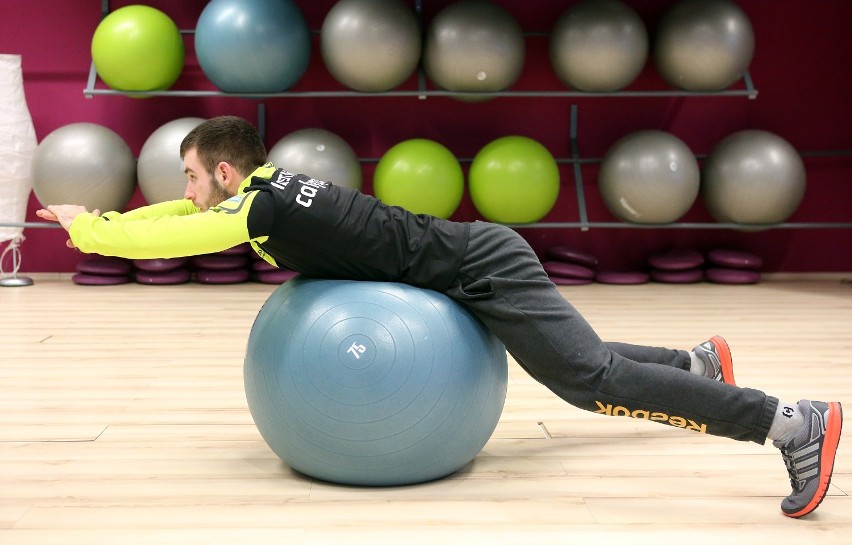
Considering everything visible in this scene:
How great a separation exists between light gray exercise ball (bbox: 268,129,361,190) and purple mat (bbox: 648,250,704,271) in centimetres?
192

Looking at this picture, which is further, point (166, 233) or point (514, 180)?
point (514, 180)

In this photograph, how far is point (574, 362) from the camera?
2.17 meters

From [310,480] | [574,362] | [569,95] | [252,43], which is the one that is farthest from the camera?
[569,95]

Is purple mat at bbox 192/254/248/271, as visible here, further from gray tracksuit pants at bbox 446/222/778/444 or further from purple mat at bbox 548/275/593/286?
gray tracksuit pants at bbox 446/222/778/444

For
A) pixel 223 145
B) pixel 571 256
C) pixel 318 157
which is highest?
pixel 223 145

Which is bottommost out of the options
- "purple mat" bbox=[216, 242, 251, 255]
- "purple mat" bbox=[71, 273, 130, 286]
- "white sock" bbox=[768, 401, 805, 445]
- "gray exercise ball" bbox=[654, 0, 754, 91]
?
"purple mat" bbox=[71, 273, 130, 286]

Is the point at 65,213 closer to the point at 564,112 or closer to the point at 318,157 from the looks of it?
the point at 318,157

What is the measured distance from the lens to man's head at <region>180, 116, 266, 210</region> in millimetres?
2346

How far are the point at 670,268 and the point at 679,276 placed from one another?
0.24 ft

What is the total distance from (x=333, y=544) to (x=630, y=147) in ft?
12.6

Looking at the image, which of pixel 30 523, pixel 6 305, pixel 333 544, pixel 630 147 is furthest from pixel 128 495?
pixel 630 147

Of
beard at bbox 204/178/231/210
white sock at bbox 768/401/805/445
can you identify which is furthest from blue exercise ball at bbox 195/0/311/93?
white sock at bbox 768/401/805/445

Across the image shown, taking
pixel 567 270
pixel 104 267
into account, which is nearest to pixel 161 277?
pixel 104 267

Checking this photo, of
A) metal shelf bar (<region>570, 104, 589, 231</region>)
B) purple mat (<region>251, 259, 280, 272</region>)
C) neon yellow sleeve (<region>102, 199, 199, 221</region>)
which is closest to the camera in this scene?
neon yellow sleeve (<region>102, 199, 199, 221</region>)
